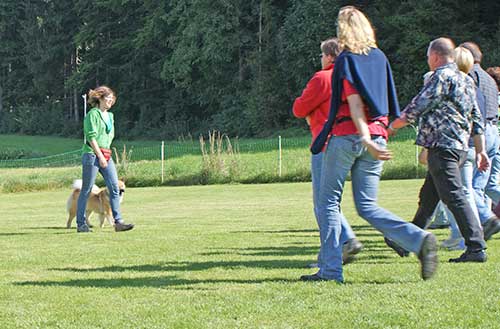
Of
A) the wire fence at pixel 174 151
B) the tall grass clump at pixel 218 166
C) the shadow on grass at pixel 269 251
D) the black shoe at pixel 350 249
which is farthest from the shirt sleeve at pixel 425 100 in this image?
the wire fence at pixel 174 151

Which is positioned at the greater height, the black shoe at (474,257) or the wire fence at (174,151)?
the black shoe at (474,257)

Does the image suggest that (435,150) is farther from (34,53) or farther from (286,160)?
(34,53)

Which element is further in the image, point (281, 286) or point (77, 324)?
point (281, 286)

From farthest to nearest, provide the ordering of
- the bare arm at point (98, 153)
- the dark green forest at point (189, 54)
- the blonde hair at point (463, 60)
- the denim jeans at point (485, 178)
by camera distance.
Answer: the dark green forest at point (189, 54), the bare arm at point (98, 153), the denim jeans at point (485, 178), the blonde hair at point (463, 60)

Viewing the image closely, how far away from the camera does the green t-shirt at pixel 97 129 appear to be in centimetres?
1018

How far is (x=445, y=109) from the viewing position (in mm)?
6652

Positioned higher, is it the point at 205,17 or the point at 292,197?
the point at 205,17

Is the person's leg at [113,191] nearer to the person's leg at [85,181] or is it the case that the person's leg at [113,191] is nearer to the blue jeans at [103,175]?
the blue jeans at [103,175]

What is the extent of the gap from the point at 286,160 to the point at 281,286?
19171mm

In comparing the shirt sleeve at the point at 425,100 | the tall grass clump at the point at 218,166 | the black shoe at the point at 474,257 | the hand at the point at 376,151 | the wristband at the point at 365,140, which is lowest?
the tall grass clump at the point at 218,166

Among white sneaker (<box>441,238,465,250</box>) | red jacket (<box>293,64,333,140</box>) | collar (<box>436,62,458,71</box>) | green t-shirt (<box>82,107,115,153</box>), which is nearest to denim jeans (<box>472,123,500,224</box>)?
white sneaker (<box>441,238,465,250</box>)

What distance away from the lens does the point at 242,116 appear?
1953 inches

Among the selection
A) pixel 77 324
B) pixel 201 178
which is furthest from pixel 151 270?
pixel 201 178

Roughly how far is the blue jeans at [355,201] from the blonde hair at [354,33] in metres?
0.63
